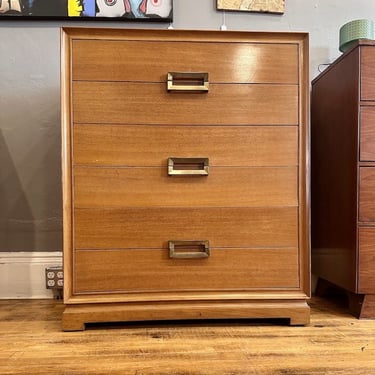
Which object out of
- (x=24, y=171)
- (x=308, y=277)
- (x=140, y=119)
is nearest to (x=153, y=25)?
(x=140, y=119)

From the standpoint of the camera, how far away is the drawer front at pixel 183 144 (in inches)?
45.5

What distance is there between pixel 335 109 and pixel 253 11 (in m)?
0.55

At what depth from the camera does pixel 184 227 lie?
118 cm

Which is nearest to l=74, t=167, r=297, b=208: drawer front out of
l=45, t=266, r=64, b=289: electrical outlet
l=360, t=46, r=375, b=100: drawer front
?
l=360, t=46, r=375, b=100: drawer front

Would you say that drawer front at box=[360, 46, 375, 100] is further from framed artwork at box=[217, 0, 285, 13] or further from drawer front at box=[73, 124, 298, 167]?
framed artwork at box=[217, 0, 285, 13]

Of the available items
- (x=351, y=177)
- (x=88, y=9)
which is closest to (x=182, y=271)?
(x=351, y=177)

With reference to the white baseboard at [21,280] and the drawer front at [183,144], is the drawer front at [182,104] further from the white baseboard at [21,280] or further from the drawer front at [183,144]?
the white baseboard at [21,280]

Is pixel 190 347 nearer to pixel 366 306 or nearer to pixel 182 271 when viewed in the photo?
pixel 182 271

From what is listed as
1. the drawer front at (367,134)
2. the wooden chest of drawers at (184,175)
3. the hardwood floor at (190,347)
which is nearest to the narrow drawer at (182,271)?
the wooden chest of drawers at (184,175)

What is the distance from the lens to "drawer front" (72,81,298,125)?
116cm

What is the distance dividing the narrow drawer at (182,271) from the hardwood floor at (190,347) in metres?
0.12

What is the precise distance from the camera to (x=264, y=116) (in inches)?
46.8

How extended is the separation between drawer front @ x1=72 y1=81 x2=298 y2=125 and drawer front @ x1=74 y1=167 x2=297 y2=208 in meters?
0.14

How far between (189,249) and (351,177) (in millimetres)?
531
